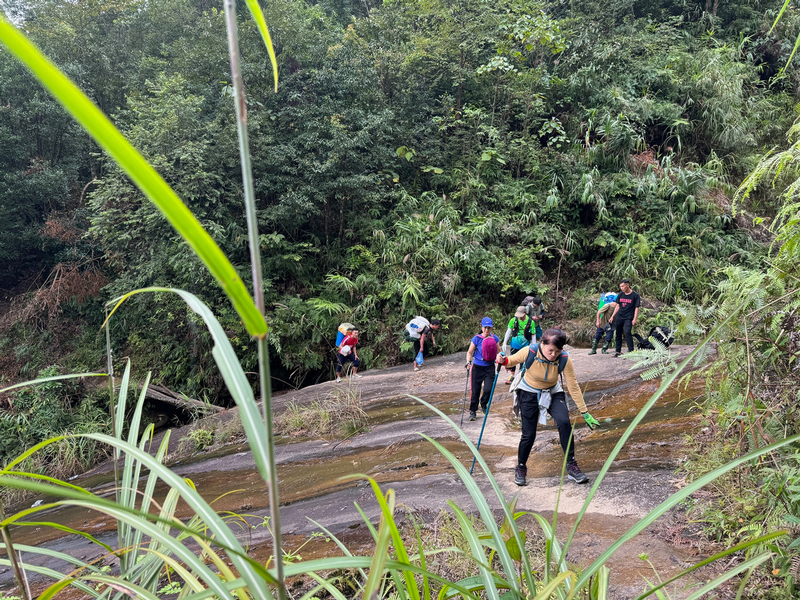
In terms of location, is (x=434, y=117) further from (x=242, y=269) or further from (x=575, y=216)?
(x=242, y=269)

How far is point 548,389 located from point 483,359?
5.23 ft

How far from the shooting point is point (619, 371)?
6.54 meters

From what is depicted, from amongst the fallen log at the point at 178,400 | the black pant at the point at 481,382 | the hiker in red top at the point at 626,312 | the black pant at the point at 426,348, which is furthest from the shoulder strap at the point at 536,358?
the fallen log at the point at 178,400

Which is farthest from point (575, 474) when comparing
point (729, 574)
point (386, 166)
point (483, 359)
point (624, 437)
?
point (386, 166)

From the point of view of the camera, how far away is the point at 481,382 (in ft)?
18.2

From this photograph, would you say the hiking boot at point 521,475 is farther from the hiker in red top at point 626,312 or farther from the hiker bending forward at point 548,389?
the hiker in red top at point 626,312

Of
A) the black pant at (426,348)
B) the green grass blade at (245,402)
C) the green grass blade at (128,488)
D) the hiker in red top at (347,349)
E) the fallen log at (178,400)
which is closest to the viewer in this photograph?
the green grass blade at (245,402)

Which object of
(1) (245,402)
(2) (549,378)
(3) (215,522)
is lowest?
(2) (549,378)

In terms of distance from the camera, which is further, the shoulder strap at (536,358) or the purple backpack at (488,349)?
the purple backpack at (488,349)

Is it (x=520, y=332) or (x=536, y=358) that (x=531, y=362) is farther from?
(x=520, y=332)

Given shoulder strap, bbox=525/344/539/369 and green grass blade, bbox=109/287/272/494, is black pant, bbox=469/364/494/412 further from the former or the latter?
green grass blade, bbox=109/287/272/494

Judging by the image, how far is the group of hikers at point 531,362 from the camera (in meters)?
3.71

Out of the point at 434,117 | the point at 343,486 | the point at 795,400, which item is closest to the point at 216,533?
the point at 795,400

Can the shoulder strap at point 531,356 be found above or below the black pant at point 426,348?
above
